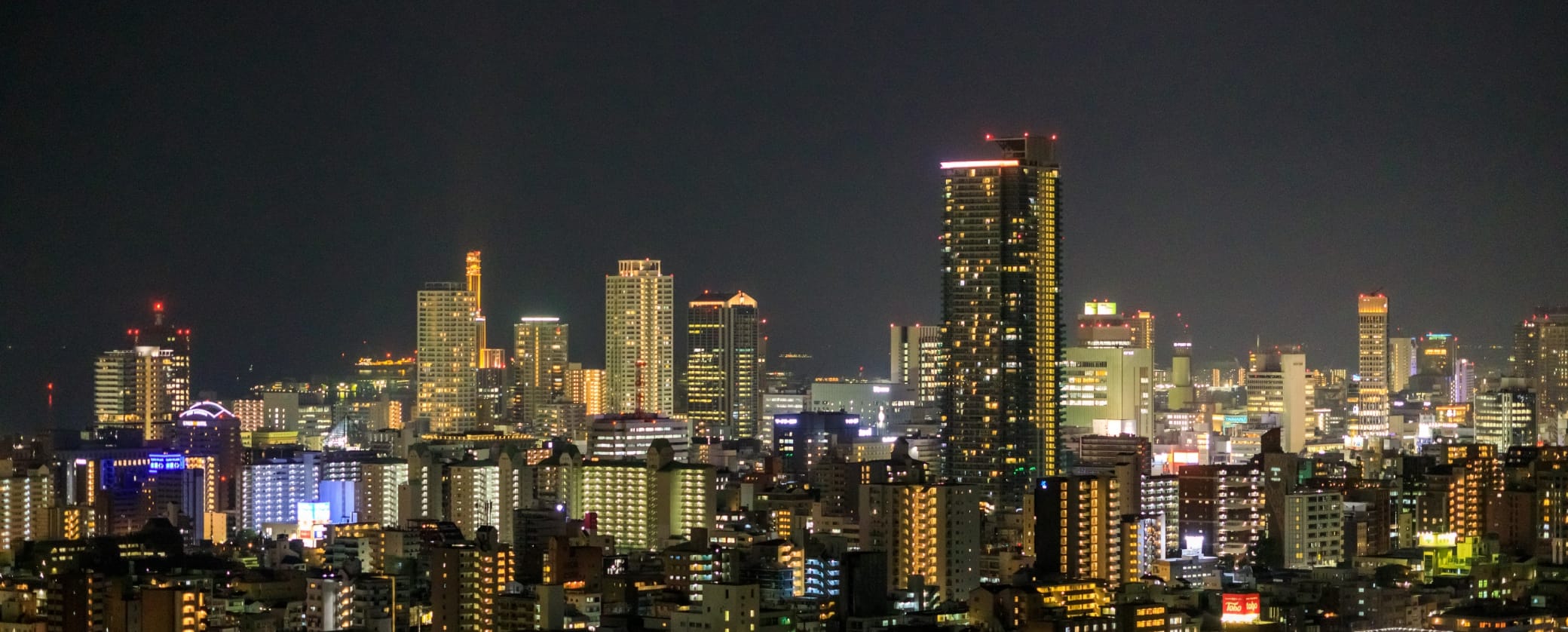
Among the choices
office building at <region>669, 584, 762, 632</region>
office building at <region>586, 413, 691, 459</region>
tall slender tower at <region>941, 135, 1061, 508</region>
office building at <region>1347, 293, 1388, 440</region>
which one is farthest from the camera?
office building at <region>1347, 293, 1388, 440</region>

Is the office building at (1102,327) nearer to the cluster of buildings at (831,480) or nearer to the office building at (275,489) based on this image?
the cluster of buildings at (831,480)

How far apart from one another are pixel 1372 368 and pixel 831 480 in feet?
68.9

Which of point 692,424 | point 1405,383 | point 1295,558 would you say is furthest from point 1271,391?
point 1295,558

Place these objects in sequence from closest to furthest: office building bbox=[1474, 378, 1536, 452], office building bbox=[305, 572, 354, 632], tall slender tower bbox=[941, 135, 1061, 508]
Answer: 1. office building bbox=[305, 572, 354, 632]
2. tall slender tower bbox=[941, 135, 1061, 508]
3. office building bbox=[1474, 378, 1536, 452]

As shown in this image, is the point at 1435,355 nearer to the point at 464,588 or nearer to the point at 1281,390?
the point at 1281,390

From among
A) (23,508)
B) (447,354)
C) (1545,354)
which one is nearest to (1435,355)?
(1545,354)

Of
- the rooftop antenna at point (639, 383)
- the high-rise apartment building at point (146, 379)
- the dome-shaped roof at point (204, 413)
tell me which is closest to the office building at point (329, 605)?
the dome-shaped roof at point (204, 413)

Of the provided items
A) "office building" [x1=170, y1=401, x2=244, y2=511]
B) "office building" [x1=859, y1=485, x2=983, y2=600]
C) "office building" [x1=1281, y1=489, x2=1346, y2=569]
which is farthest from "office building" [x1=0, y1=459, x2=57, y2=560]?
"office building" [x1=1281, y1=489, x2=1346, y2=569]

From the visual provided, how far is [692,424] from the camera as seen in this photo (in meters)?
45.4

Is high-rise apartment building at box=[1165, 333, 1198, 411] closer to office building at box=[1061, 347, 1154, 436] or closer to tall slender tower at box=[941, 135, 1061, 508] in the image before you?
office building at box=[1061, 347, 1154, 436]

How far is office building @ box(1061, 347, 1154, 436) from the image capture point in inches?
1690

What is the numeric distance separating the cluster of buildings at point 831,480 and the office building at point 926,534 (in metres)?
0.03

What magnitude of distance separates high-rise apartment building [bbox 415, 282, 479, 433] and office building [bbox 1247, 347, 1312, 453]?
15219 millimetres

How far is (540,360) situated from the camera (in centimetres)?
5038
